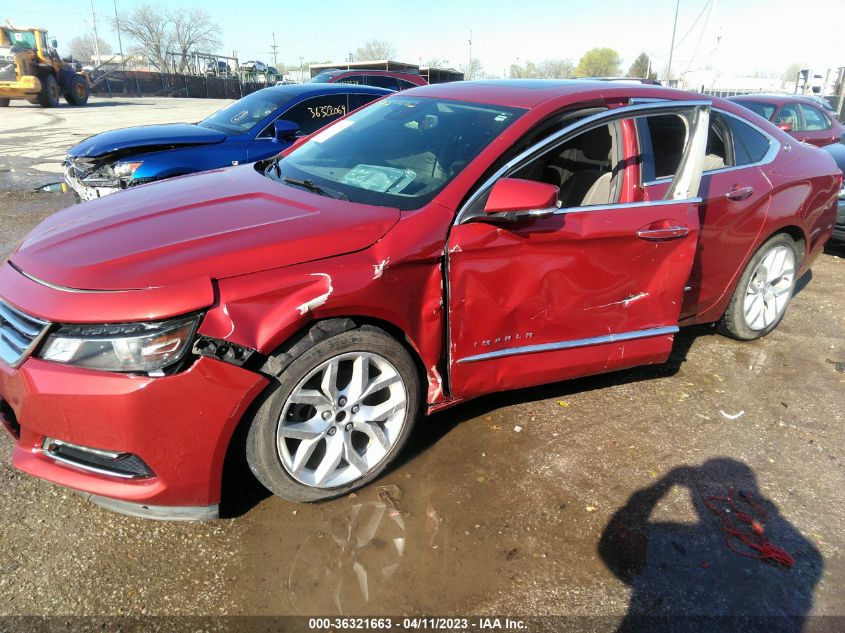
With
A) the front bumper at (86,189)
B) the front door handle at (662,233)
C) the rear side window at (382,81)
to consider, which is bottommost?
the front bumper at (86,189)

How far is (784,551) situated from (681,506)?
16.1 inches

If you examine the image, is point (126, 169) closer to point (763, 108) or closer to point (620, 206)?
point (620, 206)

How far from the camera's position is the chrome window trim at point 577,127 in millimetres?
2678

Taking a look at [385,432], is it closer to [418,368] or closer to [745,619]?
[418,368]

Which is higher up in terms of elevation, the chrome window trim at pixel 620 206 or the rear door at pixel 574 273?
the chrome window trim at pixel 620 206

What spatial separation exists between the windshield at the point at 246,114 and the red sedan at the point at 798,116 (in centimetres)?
661

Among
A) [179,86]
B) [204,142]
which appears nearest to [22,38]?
[204,142]

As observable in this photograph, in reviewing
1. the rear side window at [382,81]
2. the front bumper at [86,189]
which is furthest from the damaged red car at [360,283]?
the rear side window at [382,81]

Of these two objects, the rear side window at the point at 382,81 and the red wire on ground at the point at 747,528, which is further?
the rear side window at the point at 382,81

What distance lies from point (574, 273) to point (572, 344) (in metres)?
0.38

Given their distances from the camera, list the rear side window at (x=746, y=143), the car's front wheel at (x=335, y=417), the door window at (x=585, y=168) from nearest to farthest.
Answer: the car's front wheel at (x=335, y=417)
the door window at (x=585, y=168)
the rear side window at (x=746, y=143)

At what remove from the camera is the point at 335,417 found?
2527mm

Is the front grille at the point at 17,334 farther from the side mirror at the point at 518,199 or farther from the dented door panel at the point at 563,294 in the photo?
the side mirror at the point at 518,199

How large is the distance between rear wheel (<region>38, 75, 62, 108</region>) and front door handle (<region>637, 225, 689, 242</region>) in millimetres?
28166
